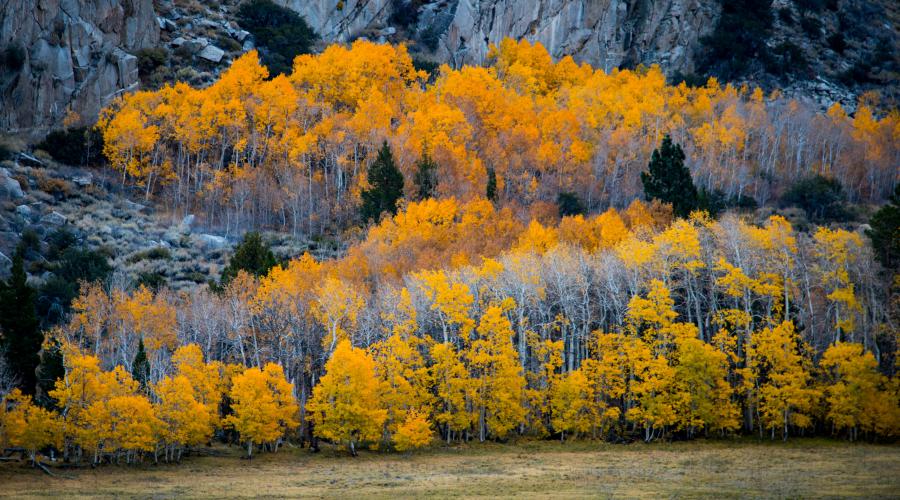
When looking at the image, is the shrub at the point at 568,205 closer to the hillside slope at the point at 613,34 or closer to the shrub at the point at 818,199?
the shrub at the point at 818,199

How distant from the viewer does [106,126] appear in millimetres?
106375

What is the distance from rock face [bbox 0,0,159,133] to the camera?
107312 millimetres

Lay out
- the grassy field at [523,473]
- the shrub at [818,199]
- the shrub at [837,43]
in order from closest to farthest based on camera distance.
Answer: the grassy field at [523,473] → the shrub at [818,199] → the shrub at [837,43]

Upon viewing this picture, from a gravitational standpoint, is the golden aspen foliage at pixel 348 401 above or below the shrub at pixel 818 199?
below

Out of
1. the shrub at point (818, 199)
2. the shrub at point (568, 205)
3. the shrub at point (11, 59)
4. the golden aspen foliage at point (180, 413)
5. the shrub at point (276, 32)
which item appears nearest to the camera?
the golden aspen foliage at point (180, 413)

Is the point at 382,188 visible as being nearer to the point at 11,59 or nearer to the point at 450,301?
the point at 450,301

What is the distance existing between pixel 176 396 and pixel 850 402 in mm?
39439

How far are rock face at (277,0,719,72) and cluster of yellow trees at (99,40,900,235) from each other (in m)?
25.4

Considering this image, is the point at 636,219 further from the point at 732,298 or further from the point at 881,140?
the point at 881,140

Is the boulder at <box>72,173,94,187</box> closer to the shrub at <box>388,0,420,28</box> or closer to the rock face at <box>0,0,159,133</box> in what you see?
the rock face at <box>0,0,159,133</box>

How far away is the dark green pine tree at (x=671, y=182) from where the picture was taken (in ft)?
277

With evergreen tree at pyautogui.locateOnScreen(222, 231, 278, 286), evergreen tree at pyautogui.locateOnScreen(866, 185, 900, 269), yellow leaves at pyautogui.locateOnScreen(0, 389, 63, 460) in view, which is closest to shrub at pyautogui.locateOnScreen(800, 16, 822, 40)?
evergreen tree at pyautogui.locateOnScreen(866, 185, 900, 269)

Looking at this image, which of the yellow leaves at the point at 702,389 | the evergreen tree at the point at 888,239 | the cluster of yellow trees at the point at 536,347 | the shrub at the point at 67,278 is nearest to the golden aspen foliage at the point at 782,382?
the cluster of yellow trees at the point at 536,347

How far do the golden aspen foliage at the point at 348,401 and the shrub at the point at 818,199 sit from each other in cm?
5600
